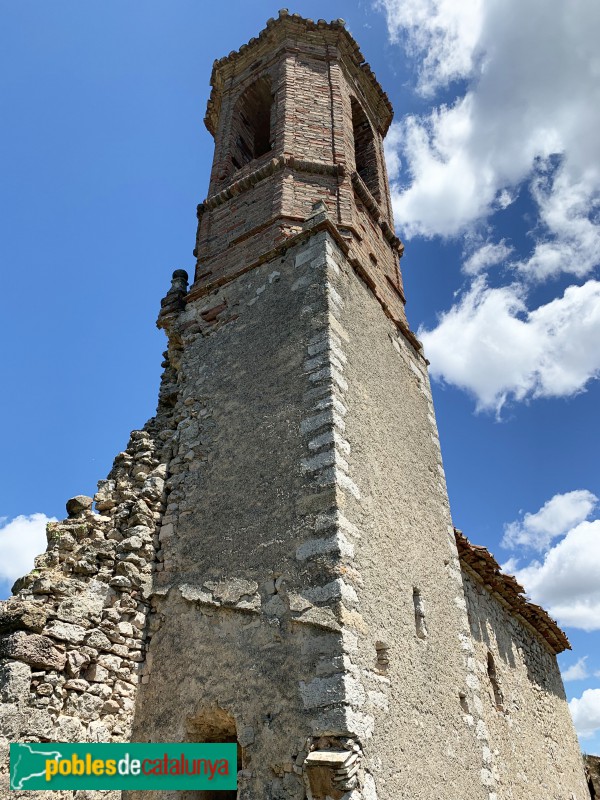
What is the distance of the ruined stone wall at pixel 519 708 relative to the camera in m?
7.09

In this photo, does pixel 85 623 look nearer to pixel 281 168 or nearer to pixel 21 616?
pixel 21 616

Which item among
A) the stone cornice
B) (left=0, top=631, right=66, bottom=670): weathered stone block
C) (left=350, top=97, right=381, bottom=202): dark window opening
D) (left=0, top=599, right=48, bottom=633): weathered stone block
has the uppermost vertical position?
(left=350, top=97, right=381, bottom=202): dark window opening

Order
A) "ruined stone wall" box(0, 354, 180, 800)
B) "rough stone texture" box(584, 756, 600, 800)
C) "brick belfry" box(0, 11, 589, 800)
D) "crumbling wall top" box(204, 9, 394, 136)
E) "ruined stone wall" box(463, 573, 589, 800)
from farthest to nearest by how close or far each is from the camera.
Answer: "rough stone texture" box(584, 756, 600, 800), "crumbling wall top" box(204, 9, 394, 136), "ruined stone wall" box(463, 573, 589, 800), "ruined stone wall" box(0, 354, 180, 800), "brick belfry" box(0, 11, 589, 800)

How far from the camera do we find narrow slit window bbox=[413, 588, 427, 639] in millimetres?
4879

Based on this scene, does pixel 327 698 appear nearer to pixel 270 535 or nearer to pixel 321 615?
pixel 321 615

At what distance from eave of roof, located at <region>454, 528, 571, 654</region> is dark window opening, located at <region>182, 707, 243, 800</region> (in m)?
3.69

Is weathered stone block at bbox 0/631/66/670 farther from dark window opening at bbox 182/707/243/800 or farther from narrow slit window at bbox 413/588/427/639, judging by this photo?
narrow slit window at bbox 413/588/427/639

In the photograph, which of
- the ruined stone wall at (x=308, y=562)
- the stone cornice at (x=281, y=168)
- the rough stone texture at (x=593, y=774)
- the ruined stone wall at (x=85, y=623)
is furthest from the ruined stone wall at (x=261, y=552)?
the rough stone texture at (x=593, y=774)

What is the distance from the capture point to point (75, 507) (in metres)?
5.28

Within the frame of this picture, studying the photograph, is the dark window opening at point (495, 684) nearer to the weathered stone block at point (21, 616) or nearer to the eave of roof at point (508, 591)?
the eave of roof at point (508, 591)

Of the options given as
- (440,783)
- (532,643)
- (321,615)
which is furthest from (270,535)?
(532,643)

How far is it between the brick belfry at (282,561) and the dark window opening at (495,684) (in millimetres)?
47

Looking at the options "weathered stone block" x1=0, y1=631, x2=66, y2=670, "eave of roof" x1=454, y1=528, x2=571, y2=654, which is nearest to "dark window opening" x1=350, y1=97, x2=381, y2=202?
"eave of roof" x1=454, y1=528, x2=571, y2=654

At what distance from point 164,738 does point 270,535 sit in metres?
1.61
